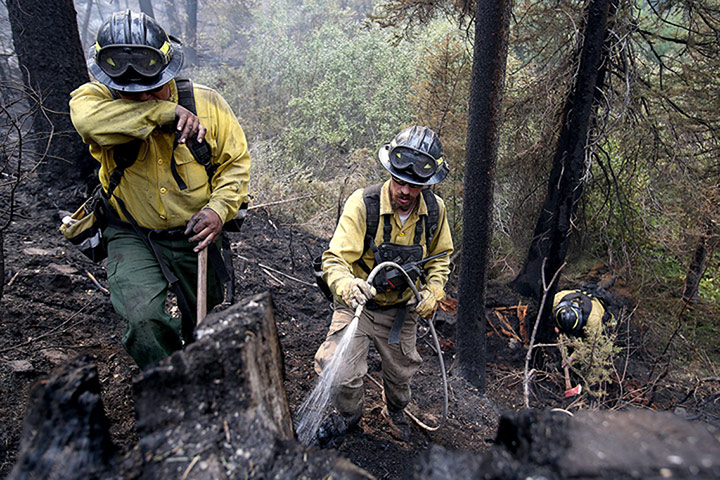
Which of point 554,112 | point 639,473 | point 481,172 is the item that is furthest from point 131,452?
point 554,112

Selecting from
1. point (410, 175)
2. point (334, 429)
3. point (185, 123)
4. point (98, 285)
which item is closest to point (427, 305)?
point (410, 175)

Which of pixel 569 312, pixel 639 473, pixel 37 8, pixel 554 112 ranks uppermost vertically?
pixel 37 8

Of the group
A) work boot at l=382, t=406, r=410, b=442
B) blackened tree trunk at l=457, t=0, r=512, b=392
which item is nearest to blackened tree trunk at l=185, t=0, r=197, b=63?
blackened tree trunk at l=457, t=0, r=512, b=392

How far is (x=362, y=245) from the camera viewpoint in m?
3.78

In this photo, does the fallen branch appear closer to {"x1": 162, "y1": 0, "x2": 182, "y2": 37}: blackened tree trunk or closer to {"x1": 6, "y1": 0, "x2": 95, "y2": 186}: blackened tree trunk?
{"x1": 6, "y1": 0, "x2": 95, "y2": 186}: blackened tree trunk

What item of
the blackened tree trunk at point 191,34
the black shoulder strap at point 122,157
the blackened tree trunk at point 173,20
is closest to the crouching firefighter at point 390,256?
the black shoulder strap at point 122,157

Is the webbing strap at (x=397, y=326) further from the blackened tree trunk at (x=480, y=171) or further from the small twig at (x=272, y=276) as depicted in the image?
the small twig at (x=272, y=276)

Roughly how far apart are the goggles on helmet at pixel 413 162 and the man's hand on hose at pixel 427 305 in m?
0.98

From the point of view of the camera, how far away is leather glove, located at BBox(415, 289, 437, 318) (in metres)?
3.67

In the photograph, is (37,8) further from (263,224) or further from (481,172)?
(481,172)

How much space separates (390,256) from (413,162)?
2.67 feet

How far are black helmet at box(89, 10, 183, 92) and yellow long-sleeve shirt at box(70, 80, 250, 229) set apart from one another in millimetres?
130

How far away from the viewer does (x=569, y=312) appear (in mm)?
6754

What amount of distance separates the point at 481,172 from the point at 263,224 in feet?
14.4
